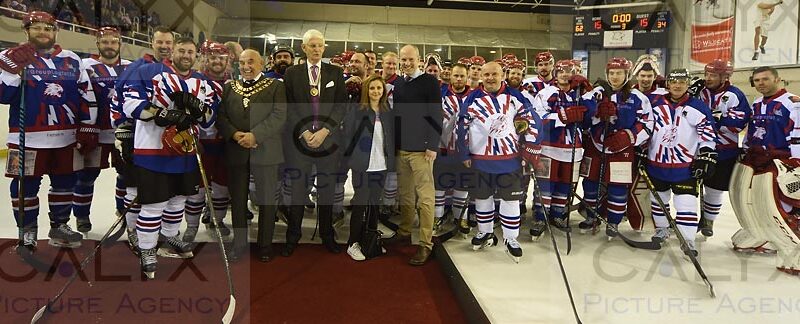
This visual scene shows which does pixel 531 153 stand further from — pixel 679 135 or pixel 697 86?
pixel 697 86

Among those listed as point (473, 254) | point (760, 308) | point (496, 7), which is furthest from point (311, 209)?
point (496, 7)

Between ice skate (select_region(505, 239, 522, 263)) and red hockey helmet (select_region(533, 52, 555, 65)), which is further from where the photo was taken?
red hockey helmet (select_region(533, 52, 555, 65))

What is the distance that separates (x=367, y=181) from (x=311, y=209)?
1560 mm

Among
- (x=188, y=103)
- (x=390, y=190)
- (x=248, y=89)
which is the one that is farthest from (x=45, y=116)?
(x=390, y=190)

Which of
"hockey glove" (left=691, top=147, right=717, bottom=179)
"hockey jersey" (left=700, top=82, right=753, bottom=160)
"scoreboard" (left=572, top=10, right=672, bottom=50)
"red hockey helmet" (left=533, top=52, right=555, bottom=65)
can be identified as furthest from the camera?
"scoreboard" (left=572, top=10, right=672, bottom=50)

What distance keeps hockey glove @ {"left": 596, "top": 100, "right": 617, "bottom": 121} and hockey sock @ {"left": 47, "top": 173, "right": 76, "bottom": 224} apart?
3.83 m

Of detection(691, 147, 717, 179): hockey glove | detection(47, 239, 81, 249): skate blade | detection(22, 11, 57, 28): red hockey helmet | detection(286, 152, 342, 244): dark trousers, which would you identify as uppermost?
detection(22, 11, 57, 28): red hockey helmet

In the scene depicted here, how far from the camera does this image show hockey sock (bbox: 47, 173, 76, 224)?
3342 millimetres

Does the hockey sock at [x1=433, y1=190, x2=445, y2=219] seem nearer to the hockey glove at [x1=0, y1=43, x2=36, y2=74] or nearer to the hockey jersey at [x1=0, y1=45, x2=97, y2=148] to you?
the hockey jersey at [x1=0, y1=45, x2=97, y2=148]

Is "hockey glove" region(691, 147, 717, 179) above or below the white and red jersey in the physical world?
below

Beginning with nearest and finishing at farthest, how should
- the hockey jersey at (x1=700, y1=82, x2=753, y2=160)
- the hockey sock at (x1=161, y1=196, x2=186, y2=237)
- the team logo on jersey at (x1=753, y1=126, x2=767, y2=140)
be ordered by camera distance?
the hockey sock at (x1=161, y1=196, x2=186, y2=237)
the team logo on jersey at (x1=753, y1=126, x2=767, y2=140)
the hockey jersey at (x1=700, y1=82, x2=753, y2=160)

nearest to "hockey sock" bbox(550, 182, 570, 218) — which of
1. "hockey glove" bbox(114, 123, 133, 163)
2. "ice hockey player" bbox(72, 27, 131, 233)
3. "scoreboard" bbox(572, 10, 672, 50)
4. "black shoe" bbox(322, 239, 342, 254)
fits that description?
"black shoe" bbox(322, 239, 342, 254)

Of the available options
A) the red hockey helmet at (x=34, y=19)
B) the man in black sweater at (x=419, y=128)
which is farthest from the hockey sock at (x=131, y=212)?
the man in black sweater at (x=419, y=128)

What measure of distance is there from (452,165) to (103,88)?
2.63m
